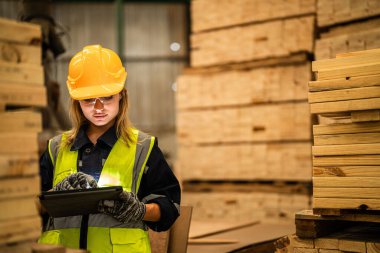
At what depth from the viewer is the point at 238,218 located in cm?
534

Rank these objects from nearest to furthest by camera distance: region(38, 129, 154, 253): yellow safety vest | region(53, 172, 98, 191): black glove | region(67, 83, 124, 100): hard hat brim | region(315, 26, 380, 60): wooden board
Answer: region(53, 172, 98, 191): black glove < region(38, 129, 154, 253): yellow safety vest < region(67, 83, 124, 100): hard hat brim < region(315, 26, 380, 60): wooden board

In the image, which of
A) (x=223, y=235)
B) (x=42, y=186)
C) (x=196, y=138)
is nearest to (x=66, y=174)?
(x=42, y=186)

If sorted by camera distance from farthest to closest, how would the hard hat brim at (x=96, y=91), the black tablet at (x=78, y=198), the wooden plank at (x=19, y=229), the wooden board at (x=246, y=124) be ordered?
the wooden board at (x=246, y=124) < the hard hat brim at (x=96, y=91) < the black tablet at (x=78, y=198) < the wooden plank at (x=19, y=229)

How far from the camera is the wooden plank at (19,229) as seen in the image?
220 centimetres

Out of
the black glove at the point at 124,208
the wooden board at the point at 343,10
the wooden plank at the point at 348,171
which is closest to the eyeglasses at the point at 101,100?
the black glove at the point at 124,208

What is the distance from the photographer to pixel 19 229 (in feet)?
7.38

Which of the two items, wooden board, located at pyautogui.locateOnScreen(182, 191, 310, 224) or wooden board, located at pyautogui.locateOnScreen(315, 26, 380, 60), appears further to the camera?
wooden board, located at pyautogui.locateOnScreen(182, 191, 310, 224)

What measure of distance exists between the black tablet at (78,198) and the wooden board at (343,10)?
2.64m

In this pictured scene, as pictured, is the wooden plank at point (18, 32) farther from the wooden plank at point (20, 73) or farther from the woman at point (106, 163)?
the woman at point (106, 163)

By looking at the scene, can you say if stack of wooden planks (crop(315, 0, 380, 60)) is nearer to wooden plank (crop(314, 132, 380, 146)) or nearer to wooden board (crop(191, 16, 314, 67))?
wooden board (crop(191, 16, 314, 67))

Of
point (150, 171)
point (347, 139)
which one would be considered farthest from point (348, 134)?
point (150, 171)

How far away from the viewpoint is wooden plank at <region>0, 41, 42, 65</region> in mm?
2311

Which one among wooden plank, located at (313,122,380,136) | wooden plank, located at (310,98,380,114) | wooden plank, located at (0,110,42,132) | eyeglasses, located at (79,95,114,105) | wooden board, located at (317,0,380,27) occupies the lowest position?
wooden plank, located at (313,122,380,136)

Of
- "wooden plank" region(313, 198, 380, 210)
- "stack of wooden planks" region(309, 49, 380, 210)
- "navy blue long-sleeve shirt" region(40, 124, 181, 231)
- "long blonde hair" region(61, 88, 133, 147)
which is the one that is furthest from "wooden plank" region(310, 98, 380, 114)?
"long blonde hair" region(61, 88, 133, 147)
